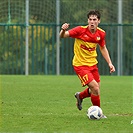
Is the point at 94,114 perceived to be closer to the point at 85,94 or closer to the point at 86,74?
the point at 86,74

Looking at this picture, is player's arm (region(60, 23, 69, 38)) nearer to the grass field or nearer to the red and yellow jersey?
the red and yellow jersey

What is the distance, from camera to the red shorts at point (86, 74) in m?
10.4

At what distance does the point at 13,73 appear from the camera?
25734 millimetres

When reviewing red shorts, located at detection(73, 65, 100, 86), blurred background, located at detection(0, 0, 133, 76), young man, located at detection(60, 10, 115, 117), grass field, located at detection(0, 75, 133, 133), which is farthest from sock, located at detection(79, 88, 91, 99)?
blurred background, located at detection(0, 0, 133, 76)

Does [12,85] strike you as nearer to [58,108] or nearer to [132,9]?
[58,108]

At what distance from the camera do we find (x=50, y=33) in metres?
25.7

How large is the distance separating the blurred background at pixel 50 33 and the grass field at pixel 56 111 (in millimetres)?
7983

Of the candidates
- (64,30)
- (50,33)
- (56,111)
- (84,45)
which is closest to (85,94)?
(56,111)

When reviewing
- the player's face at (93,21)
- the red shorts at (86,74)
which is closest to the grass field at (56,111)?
the red shorts at (86,74)

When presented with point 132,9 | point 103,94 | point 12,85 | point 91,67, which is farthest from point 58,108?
point 132,9

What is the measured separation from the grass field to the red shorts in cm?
61

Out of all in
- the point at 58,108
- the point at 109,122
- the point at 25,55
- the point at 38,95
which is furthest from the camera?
the point at 25,55

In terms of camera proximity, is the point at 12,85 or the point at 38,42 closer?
the point at 12,85

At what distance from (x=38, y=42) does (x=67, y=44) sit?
3.99ft
